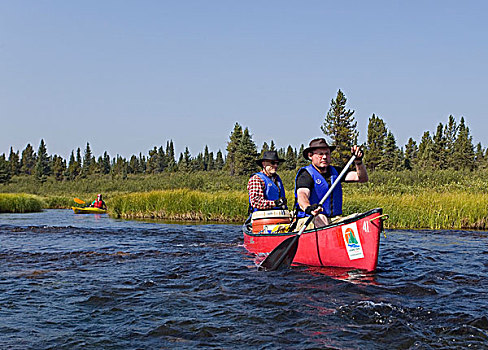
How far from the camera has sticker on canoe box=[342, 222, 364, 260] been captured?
6.61 meters

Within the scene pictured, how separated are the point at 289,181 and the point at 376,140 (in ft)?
110

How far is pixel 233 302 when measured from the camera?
5.59 m

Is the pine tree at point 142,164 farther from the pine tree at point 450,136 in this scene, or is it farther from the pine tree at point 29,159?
the pine tree at point 450,136

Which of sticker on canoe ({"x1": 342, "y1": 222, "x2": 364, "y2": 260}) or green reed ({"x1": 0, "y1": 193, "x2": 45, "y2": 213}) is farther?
green reed ({"x1": 0, "y1": 193, "x2": 45, "y2": 213})

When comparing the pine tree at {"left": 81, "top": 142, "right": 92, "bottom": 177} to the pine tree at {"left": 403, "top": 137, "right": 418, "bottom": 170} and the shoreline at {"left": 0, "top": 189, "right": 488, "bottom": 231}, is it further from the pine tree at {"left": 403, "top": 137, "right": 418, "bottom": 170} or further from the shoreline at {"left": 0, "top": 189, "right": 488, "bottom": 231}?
the shoreline at {"left": 0, "top": 189, "right": 488, "bottom": 231}

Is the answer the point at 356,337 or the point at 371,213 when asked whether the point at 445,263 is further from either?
the point at 356,337

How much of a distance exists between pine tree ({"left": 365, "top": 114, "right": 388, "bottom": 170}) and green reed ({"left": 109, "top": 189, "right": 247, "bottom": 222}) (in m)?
51.4

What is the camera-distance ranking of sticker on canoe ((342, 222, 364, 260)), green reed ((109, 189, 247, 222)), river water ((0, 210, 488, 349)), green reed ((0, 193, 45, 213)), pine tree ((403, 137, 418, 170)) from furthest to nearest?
pine tree ((403, 137, 418, 170)), green reed ((0, 193, 45, 213)), green reed ((109, 189, 247, 222)), sticker on canoe ((342, 222, 364, 260)), river water ((0, 210, 488, 349))

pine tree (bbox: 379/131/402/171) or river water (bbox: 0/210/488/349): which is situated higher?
pine tree (bbox: 379/131/402/171)

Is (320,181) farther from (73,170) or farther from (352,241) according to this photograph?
(73,170)

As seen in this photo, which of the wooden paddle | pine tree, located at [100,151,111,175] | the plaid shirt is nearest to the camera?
the wooden paddle

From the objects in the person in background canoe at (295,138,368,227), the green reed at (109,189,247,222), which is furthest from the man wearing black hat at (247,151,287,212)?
the green reed at (109,189,247,222)

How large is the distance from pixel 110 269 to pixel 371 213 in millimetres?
4466

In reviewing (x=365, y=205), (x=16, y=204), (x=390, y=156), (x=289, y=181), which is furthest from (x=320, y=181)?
(x=390, y=156)
